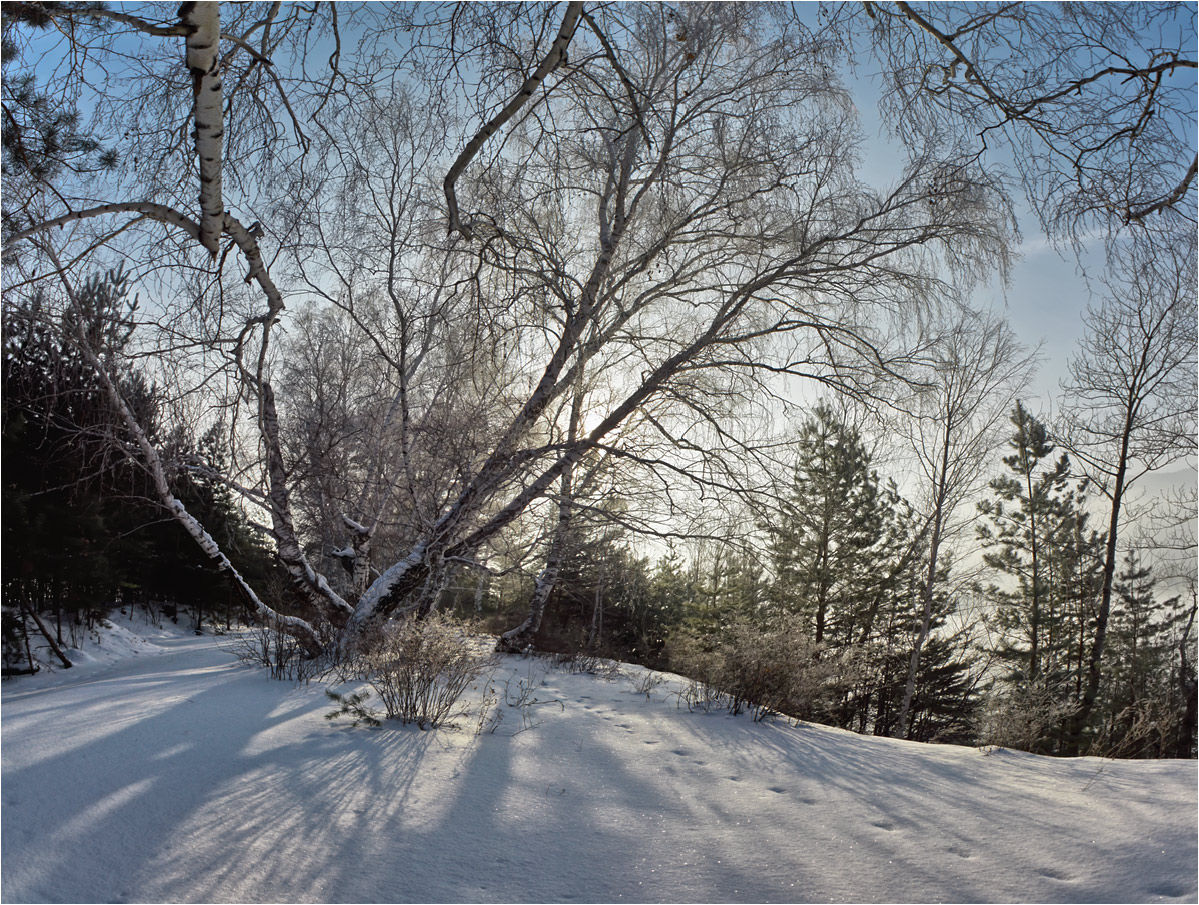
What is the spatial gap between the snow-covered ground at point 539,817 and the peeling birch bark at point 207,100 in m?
2.56

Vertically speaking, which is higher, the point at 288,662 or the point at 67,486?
the point at 67,486

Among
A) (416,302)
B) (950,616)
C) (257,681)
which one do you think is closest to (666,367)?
(416,302)

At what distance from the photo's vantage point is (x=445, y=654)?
194 inches

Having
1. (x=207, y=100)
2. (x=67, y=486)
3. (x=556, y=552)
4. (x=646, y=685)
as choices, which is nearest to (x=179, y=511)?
(x=67, y=486)

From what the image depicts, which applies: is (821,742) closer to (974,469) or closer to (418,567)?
(418,567)

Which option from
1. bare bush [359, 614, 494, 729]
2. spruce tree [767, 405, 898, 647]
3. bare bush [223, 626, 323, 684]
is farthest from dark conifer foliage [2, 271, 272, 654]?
spruce tree [767, 405, 898, 647]

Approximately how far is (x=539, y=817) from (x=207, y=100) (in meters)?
3.26

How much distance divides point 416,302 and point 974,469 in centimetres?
1125

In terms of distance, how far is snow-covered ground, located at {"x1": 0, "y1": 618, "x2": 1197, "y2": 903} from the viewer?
98.7 inches

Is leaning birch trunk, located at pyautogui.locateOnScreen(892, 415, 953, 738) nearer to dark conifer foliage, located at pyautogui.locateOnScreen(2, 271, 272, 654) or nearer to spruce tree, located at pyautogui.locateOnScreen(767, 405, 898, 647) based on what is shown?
spruce tree, located at pyautogui.locateOnScreen(767, 405, 898, 647)

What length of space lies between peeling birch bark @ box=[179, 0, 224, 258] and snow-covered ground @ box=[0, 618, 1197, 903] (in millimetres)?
2559

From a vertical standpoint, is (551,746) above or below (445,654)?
below

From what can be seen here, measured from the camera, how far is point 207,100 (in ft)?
8.10

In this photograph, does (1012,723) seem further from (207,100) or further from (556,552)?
(207,100)
